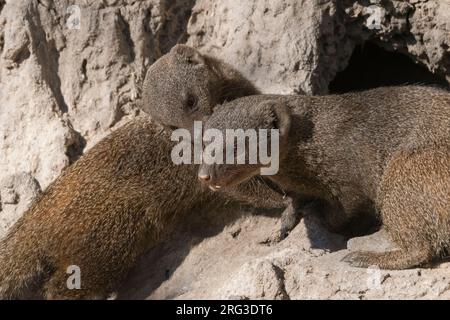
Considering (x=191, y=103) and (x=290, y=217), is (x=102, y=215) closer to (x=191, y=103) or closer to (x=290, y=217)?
(x=191, y=103)

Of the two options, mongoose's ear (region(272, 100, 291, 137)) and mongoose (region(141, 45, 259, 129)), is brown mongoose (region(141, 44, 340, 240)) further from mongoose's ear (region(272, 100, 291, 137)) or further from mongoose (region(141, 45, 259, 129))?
mongoose's ear (region(272, 100, 291, 137))

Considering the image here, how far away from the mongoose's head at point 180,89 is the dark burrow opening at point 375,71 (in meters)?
1.06

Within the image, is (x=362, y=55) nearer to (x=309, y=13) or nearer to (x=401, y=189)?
(x=309, y=13)

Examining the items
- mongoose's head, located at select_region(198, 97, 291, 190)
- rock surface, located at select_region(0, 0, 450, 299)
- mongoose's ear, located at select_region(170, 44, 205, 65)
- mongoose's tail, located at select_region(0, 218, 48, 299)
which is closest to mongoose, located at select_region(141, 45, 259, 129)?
mongoose's ear, located at select_region(170, 44, 205, 65)

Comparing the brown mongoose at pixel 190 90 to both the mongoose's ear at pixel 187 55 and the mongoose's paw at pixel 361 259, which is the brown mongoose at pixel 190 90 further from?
the mongoose's paw at pixel 361 259

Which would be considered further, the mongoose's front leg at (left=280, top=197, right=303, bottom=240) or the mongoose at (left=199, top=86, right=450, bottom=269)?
the mongoose's front leg at (left=280, top=197, right=303, bottom=240)

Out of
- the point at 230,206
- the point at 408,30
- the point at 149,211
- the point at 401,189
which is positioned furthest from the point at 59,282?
the point at 408,30

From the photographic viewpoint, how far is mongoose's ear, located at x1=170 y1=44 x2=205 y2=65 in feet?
13.2

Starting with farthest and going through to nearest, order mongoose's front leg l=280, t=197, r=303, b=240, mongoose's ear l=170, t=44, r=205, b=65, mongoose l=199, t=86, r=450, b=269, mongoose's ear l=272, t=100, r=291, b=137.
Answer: mongoose's ear l=170, t=44, r=205, b=65 → mongoose's front leg l=280, t=197, r=303, b=240 → mongoose's ear l=272, t=100, r=291, b=137 → mongoose l=199, t=86, r=450, b=269

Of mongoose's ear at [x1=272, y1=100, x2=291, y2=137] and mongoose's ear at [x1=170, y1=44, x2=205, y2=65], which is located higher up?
mongoose's ear at [x1=170, y1=44, x2=205, y2=65]

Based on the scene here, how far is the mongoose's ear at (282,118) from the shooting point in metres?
3.47

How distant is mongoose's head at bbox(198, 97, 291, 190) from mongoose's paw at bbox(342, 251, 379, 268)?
1.63 ft

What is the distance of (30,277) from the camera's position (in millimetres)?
3904

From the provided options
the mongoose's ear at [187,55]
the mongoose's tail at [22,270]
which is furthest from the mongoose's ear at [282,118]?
the mongoose's tail at [22,270]
